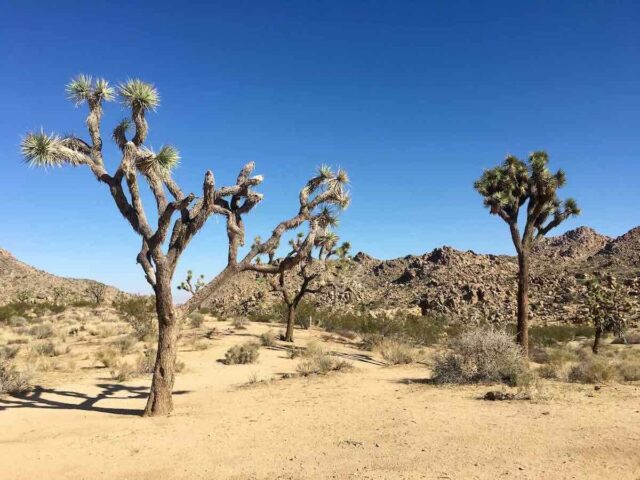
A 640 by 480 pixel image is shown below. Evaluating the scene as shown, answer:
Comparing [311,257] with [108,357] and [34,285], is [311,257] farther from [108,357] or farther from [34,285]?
[34,285]

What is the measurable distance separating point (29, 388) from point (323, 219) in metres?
8.87

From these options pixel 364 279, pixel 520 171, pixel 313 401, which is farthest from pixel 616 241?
pixel 313 401

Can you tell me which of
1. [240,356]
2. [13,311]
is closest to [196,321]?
[240,356]

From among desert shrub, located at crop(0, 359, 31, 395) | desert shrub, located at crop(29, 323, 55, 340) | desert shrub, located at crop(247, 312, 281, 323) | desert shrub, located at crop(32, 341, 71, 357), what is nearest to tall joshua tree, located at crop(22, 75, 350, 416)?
desert shrub, located at crop(0, 359, 31, 395)

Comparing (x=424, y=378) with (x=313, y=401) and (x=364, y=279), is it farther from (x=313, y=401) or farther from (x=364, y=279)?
(x=364, y=279)

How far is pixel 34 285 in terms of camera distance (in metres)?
54.1

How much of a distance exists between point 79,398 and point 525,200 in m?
15.2

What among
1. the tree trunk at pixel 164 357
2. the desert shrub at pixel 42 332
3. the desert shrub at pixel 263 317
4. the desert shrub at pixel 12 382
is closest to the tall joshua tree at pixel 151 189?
the tree trunk at pixel 164 357

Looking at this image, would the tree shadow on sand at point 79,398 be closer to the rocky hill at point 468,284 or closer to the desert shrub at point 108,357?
the desert shrub at point 108,357

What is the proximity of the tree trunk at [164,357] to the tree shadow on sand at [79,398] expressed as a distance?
26.4 inches

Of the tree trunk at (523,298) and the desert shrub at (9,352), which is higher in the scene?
the tree trunk at (523,298)

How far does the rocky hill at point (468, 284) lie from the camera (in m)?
42.3

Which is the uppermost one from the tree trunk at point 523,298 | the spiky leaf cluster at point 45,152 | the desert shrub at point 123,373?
the spiky leaf cluster at point 45,152

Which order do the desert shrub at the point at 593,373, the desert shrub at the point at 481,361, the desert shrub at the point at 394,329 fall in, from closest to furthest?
the desert shrub at the point at 481,361
the desert shrub at the point at 593,373
the desert shrub at the point at 394,329
